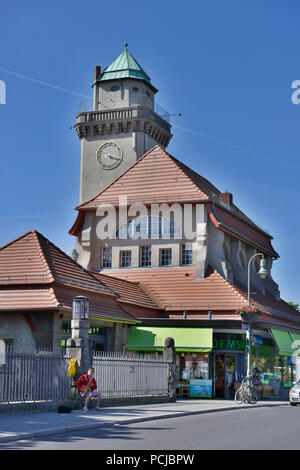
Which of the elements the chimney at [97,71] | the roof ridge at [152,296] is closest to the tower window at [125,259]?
the roof ridge at [152,296]

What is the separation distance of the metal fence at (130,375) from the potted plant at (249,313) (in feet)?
25.7

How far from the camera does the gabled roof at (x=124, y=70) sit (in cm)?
5919

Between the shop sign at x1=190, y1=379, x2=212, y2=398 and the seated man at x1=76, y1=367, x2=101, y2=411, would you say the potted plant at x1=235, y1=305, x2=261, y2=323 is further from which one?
the seated man at x1=76, y1=367, x2=101, y2=411

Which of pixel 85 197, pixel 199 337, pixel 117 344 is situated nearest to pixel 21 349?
pixel 117 344

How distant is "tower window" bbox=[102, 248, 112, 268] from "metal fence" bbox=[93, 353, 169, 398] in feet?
51.4

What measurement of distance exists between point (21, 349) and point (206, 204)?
58.6 feet

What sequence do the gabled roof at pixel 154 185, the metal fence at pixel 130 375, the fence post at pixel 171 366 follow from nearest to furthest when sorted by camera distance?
the metal fence at pixel 130 375
the fence post at pixel 171 366
the gabled roof at pixel 154 185

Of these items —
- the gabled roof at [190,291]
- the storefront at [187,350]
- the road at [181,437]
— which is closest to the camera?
the road at [181,437]

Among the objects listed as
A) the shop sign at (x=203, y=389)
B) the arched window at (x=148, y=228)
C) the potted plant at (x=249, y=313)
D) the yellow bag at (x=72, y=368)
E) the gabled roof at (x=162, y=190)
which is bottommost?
the shop sign at (x=203, y=389)

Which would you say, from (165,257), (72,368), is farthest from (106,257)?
(72,368)

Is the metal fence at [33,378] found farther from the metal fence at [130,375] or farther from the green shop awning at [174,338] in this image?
the green shop awning at [174,338]

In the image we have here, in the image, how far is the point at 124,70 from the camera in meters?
59.3

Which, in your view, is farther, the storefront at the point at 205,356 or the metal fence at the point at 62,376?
the storefront at the point at 205,356
